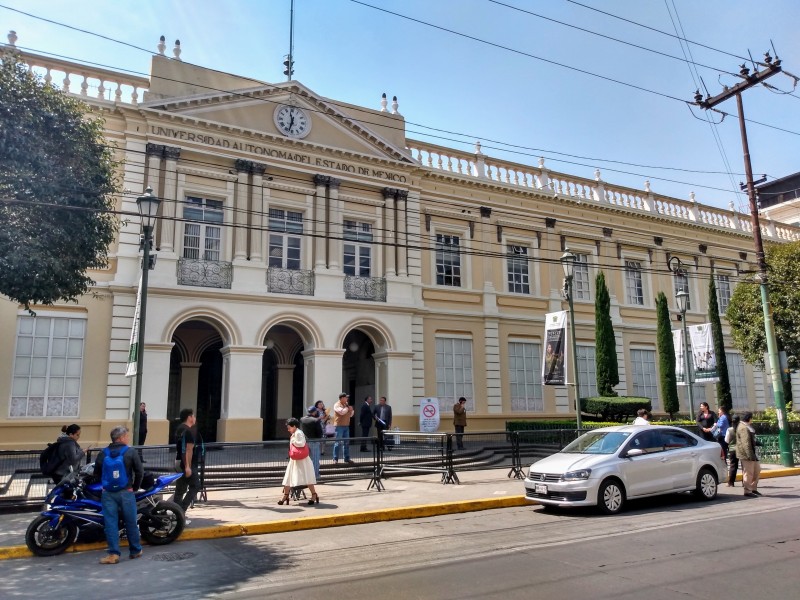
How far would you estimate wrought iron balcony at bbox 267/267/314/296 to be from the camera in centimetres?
2064

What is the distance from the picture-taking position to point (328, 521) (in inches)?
403

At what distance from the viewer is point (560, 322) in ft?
61.9

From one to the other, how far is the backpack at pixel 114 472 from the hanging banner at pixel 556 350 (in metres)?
13.3

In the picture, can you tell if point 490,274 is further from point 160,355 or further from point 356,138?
point 160,355

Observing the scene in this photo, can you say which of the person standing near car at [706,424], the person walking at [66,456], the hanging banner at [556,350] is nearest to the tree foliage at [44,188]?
the person walking at [66,456]

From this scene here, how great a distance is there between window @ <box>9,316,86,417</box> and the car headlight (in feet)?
44.9

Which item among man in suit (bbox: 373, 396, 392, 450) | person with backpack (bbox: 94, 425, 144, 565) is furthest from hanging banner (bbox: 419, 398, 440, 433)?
person with backpack (bbox: 94, 425, 144, 565)

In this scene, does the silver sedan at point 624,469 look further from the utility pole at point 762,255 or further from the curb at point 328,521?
the utility pole at point 762,255

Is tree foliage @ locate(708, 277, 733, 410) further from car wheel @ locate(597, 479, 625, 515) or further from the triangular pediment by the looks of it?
car wheel @ locate(597, 479, 625, 515)

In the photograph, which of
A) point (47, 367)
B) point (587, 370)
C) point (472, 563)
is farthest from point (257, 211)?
point (472, 563)

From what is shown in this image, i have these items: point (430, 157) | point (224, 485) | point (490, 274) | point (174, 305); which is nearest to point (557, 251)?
point (490, 274)

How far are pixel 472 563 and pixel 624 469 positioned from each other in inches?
176

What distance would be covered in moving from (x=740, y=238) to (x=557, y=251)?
12546mm

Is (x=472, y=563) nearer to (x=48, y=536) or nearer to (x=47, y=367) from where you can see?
(x=48, y=536)
